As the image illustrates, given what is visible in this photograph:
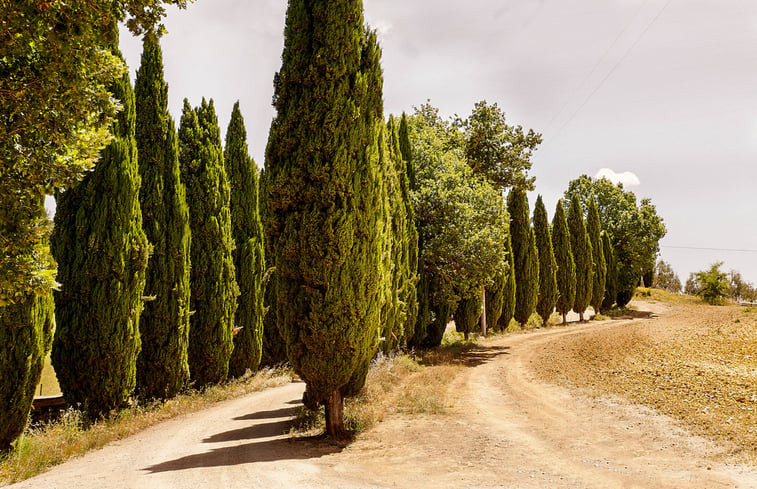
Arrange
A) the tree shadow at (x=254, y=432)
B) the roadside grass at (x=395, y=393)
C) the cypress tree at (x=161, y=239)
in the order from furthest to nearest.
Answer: the cypress tree at (x=161, y=239), the roadside grass at (x=395, y=393), the tree shadow at (x=254, y=432)

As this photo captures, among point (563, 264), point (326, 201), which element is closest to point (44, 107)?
point (326, 201)

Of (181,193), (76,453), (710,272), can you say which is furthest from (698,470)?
(710,272)

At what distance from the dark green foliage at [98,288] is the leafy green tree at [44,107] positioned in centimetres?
452

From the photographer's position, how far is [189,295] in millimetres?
13711

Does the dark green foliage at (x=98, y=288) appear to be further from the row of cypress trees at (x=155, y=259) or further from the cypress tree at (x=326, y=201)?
the cypress tree at (x=326, y=201)

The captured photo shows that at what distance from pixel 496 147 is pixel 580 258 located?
12.2 m

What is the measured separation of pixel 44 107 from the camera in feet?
18.9

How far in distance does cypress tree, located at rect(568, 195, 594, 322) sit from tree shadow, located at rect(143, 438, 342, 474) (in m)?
33.6

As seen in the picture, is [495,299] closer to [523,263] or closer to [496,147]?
[523,263]

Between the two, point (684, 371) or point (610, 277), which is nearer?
point (684, 371)

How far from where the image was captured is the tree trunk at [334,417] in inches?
360

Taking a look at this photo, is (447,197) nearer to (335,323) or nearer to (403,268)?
(403,268)

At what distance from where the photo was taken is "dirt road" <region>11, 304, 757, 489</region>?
6492mm

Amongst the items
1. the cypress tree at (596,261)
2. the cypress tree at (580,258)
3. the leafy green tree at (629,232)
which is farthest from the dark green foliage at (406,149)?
the leafy green tree at (629,232)
